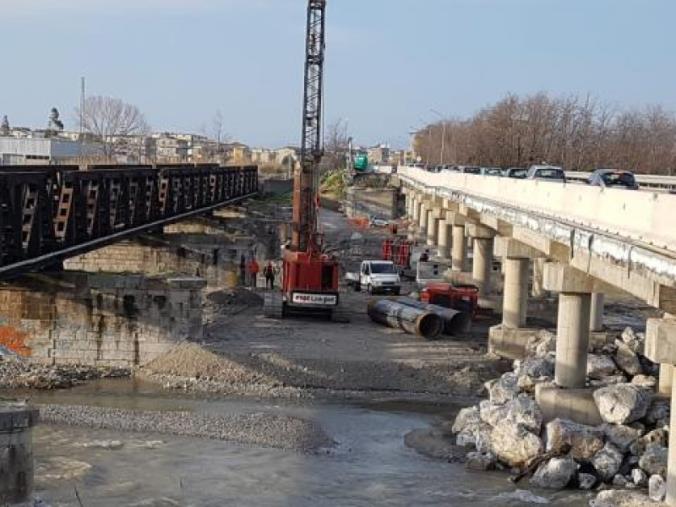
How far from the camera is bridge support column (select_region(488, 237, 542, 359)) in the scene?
125ft

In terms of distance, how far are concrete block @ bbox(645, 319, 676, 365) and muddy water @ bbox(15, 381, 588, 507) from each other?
4521 mm

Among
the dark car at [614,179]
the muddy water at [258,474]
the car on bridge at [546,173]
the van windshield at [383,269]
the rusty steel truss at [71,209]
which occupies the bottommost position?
the muddy water at [258,474]

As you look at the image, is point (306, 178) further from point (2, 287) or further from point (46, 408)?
point (46, 408)

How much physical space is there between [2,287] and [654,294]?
74.0ft

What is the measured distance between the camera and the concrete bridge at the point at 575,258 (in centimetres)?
1883

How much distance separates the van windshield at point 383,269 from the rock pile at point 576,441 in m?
22.8

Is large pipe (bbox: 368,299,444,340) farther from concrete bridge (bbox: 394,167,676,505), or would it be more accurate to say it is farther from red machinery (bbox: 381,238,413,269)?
red machinery (bbox: 381,238,413,269)

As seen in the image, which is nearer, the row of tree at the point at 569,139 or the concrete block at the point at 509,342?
the concrete block at the point at 509,342

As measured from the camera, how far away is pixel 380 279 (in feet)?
167

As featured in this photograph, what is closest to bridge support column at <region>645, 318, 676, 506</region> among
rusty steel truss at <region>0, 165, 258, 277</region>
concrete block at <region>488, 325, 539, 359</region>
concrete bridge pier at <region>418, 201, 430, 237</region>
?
rusty steel truss at <region>0, 165, 258, 277</region>

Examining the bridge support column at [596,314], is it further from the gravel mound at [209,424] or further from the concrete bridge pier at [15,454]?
the concrete bridge pier at [15,454]

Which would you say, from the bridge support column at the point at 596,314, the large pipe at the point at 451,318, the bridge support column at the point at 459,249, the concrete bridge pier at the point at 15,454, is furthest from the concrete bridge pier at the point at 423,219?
the concrete bridge pier at the point at 15,454

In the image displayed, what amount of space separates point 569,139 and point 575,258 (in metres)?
83.3

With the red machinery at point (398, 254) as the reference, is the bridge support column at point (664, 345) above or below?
above
